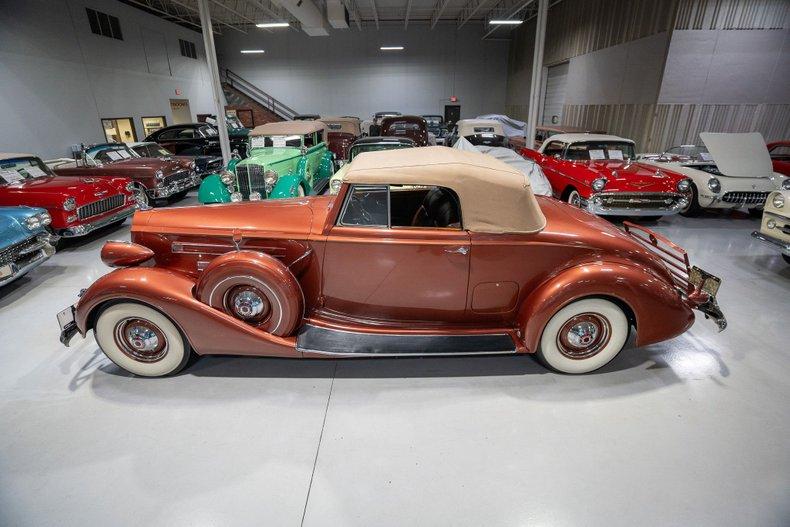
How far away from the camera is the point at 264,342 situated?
2.67 metres

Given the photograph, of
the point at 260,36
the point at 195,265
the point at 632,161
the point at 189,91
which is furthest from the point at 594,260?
the point at 260,36

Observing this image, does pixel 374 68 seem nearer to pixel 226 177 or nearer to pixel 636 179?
pixel 226 177

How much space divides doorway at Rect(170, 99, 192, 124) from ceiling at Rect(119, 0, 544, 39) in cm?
350

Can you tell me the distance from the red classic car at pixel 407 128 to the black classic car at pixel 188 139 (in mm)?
4249

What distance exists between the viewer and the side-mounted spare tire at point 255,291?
2611 mm

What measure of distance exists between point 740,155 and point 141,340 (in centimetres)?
919

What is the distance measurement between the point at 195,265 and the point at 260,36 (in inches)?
937

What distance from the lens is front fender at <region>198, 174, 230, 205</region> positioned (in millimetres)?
6273

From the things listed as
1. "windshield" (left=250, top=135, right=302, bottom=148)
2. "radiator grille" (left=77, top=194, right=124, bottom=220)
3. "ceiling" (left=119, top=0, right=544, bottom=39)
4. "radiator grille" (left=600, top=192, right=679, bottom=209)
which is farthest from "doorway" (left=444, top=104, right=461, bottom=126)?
→ "radiator grille" (left=77, top=194, right=124, bottom=220)

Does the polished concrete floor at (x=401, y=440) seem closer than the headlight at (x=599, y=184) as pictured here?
Yes

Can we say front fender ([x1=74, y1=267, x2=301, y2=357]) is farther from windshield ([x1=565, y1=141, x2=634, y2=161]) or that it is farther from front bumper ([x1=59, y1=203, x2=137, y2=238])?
windshield ([x1=565, y1=141, x2=634, y2=161])

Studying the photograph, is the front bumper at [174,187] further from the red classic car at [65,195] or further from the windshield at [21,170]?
the windshield at [21,170]

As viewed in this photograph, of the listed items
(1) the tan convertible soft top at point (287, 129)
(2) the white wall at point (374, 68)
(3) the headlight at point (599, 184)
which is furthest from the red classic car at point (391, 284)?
(2) the white wall at point (374, 68)

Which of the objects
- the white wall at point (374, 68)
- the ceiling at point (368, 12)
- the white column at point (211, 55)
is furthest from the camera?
the white wall at point (374, 68)
